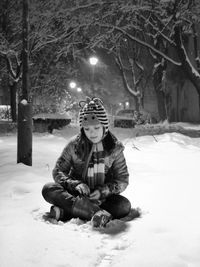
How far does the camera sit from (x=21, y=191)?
602cm

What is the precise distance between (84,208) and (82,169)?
0.49 meters

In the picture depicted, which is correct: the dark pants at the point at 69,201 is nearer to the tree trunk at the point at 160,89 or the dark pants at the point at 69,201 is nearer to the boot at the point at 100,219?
the boot at the point at 100,219

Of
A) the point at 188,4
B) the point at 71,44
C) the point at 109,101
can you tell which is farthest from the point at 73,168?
the point at 109,101

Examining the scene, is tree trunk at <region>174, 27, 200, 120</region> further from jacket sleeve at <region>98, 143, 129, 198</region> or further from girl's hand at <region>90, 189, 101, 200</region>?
girl's hand at <region>90, 189, 101, 200</region>

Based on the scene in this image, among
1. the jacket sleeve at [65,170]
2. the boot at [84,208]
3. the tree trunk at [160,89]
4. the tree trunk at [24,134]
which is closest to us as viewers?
the boot at [84,208]

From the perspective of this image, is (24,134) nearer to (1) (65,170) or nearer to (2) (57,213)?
(1) (65,170)

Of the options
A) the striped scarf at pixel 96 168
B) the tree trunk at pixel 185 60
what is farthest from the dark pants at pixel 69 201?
the tree trunk at pixel 185 60

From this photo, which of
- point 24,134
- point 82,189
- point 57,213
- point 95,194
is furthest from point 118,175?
point 24,134

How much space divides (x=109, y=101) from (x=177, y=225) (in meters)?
58.3

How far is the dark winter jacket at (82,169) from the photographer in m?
4.64

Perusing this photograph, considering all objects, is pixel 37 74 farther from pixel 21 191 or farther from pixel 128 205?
pixel 128 205

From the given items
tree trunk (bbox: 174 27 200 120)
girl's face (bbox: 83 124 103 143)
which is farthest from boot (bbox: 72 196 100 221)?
tree trunk (bbox: 174 27 200 120)

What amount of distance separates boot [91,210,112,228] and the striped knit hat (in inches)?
38.0

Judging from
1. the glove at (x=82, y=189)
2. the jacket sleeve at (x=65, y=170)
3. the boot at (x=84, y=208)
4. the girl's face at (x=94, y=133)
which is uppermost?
the girl's face at (x=94, y=133)
